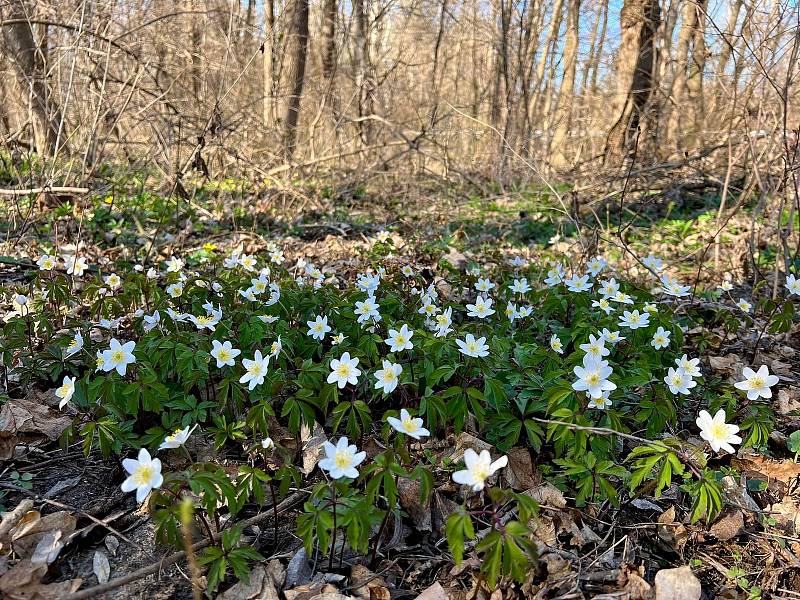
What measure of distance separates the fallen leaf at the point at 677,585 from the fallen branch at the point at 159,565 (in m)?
1.17

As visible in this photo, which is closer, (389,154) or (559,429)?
(559,429)

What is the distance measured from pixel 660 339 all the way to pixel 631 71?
21.7 feet

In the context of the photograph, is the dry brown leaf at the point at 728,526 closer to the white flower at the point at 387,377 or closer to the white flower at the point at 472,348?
the white flower at the point at 472,348

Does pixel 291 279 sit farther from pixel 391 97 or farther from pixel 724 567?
pixel 391 97

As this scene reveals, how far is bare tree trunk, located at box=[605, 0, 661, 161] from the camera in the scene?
25.2 ft

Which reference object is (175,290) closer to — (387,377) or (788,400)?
(387,377)

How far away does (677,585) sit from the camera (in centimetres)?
167

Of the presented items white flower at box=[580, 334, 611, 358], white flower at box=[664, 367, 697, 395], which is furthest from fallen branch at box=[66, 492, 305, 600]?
white flower at box=[664, 367, 697, 395]

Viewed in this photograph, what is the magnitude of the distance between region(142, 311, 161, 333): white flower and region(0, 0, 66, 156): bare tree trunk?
2752 millimetres

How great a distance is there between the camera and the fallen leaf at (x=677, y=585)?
1.65 meters

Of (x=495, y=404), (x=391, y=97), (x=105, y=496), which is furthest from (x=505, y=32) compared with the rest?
(x=105, y=496)

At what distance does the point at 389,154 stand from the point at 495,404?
19.5 feet

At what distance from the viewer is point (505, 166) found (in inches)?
323

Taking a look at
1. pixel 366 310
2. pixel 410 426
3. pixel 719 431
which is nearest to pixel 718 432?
pixel 719 431
